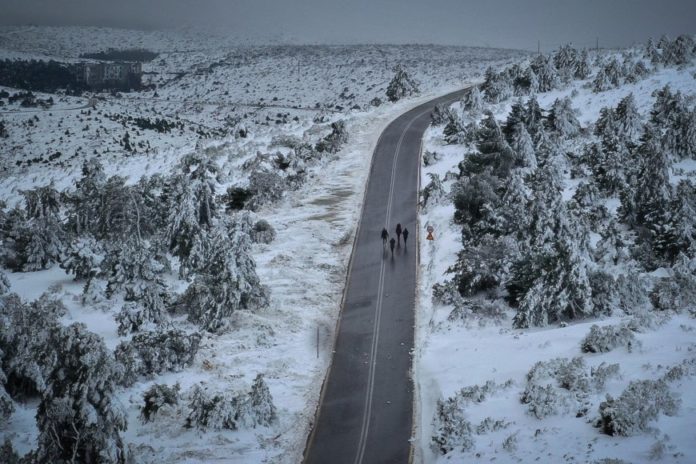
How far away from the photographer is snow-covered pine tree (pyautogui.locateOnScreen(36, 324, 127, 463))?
12961mm

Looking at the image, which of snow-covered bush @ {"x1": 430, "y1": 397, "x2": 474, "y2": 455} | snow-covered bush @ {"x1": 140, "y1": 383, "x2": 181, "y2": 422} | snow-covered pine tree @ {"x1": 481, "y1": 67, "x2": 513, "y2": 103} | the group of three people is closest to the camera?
snow-covered bush @ {"x1": 430, "y1": 397, "x2": 474, "y2": 455}

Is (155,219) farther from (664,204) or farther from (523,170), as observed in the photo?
(664,204)

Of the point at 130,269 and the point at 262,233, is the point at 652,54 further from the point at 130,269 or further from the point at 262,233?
the point at 130,269

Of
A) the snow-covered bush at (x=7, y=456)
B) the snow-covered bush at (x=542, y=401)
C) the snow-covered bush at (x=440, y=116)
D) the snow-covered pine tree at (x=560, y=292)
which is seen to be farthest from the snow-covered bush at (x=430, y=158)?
the snow-covered bush at (x=7, y=456)

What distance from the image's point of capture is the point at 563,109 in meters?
44.3

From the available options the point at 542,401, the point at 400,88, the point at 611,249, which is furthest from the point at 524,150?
the point at 400,88

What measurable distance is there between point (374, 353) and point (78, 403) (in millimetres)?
12433

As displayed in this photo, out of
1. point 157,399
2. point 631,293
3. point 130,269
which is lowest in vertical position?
point 157,399

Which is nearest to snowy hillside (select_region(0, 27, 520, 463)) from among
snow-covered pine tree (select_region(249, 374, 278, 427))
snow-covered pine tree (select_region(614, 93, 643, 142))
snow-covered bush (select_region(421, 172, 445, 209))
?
snow-covered pine tree (select_region(249, 374, 278, 427))

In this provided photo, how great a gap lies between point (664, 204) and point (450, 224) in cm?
1131

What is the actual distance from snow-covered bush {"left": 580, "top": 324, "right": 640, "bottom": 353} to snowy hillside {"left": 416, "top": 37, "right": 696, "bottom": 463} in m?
0.04

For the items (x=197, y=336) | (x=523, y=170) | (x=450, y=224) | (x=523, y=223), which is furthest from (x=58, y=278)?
(x=523, y=170)

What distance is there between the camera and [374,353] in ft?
75.1

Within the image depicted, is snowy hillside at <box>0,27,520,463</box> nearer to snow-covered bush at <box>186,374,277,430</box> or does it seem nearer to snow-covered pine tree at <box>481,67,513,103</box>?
snow-covered bush at <box>186,374,277,430</box>
